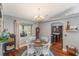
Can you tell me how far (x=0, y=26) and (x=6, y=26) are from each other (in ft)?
0.27

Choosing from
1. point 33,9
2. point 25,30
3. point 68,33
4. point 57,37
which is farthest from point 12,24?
point 68,33

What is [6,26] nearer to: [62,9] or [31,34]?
[31,34]

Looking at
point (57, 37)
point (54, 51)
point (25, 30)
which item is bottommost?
point (54, 51)

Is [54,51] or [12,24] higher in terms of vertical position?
[12,24]

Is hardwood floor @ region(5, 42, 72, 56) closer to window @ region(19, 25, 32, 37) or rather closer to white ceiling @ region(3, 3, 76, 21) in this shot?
window @ region(19, 25, 32, 37)

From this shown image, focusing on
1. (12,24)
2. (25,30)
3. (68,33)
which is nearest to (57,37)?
(68,33)

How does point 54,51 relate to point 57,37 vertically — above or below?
below

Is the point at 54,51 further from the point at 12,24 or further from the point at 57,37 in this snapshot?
the point at 12,24

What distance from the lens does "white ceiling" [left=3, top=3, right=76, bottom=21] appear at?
1.64 m

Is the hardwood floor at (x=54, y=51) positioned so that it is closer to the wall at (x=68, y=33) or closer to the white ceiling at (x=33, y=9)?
the wall at (x=68, y=33)

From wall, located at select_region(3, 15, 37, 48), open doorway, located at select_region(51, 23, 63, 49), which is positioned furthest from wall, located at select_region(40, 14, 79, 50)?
wall, located at select_region(3, 15, 37, 48)

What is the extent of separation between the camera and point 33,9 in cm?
166

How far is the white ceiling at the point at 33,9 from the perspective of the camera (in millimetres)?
1642

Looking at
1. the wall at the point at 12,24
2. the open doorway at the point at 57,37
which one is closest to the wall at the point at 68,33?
the open doorway at the point at 57,37
